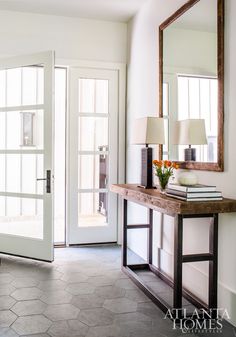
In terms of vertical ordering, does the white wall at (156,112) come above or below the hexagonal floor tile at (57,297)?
above

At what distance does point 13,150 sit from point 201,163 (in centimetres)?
214

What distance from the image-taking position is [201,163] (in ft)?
9.18

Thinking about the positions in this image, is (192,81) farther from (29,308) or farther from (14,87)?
(29,308)

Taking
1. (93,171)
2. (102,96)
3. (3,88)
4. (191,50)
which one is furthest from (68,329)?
(102,96)

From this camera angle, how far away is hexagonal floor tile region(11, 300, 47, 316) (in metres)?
2.60

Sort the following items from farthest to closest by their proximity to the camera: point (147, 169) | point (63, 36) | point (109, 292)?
point (63, 36)
point (147, 169)
point (109, 292)

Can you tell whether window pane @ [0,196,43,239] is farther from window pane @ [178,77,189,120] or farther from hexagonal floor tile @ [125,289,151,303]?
window pane @ [178,77,189,120]

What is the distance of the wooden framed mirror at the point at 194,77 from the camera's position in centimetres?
256

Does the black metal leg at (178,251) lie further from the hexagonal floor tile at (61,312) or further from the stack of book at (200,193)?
the hexagonal floor tile at (61,312)

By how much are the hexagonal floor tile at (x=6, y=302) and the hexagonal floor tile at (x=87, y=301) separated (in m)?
0.46

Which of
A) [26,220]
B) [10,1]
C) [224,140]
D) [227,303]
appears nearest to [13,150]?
[26,220]

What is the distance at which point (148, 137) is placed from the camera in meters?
3.17

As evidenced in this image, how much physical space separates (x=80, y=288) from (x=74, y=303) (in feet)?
1.05

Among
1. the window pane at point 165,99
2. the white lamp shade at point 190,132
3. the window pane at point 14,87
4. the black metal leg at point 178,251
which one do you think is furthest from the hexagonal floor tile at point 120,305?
the window pane at point 14,87
